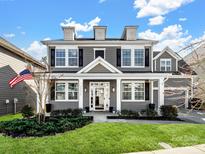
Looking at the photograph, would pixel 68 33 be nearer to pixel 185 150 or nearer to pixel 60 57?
A: pixel 60 57

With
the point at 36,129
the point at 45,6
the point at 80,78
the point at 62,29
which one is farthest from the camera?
the point at 62,29

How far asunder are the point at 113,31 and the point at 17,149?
75.4ft

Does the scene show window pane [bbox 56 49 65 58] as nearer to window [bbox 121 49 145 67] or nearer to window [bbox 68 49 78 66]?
window [bbox 68 49 78 66]

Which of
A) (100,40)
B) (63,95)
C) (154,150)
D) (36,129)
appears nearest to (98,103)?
(63,95)

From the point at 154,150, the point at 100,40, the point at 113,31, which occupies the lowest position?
the point at 154,150

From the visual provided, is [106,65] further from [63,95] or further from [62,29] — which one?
[62,29]

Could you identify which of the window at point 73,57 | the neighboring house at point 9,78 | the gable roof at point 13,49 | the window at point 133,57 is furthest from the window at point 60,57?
the window at point 133,57

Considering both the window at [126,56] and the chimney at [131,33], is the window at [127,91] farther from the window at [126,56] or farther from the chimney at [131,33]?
the chimney at [131,33]

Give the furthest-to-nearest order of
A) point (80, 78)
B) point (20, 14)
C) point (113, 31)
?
1. point (113, 31)
2. point (80, 78)
3. point (20, 14)

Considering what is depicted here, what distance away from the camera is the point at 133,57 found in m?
24.8

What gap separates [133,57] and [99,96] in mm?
4814

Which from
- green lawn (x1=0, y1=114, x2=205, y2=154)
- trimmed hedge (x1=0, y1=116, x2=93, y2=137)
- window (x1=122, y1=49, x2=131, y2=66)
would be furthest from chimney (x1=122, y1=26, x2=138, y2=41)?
trimmed hedge (x1=0, y1=116, x2=93, y2=137)

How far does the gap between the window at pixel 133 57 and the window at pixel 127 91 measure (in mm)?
1957

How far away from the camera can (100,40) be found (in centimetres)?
2492
